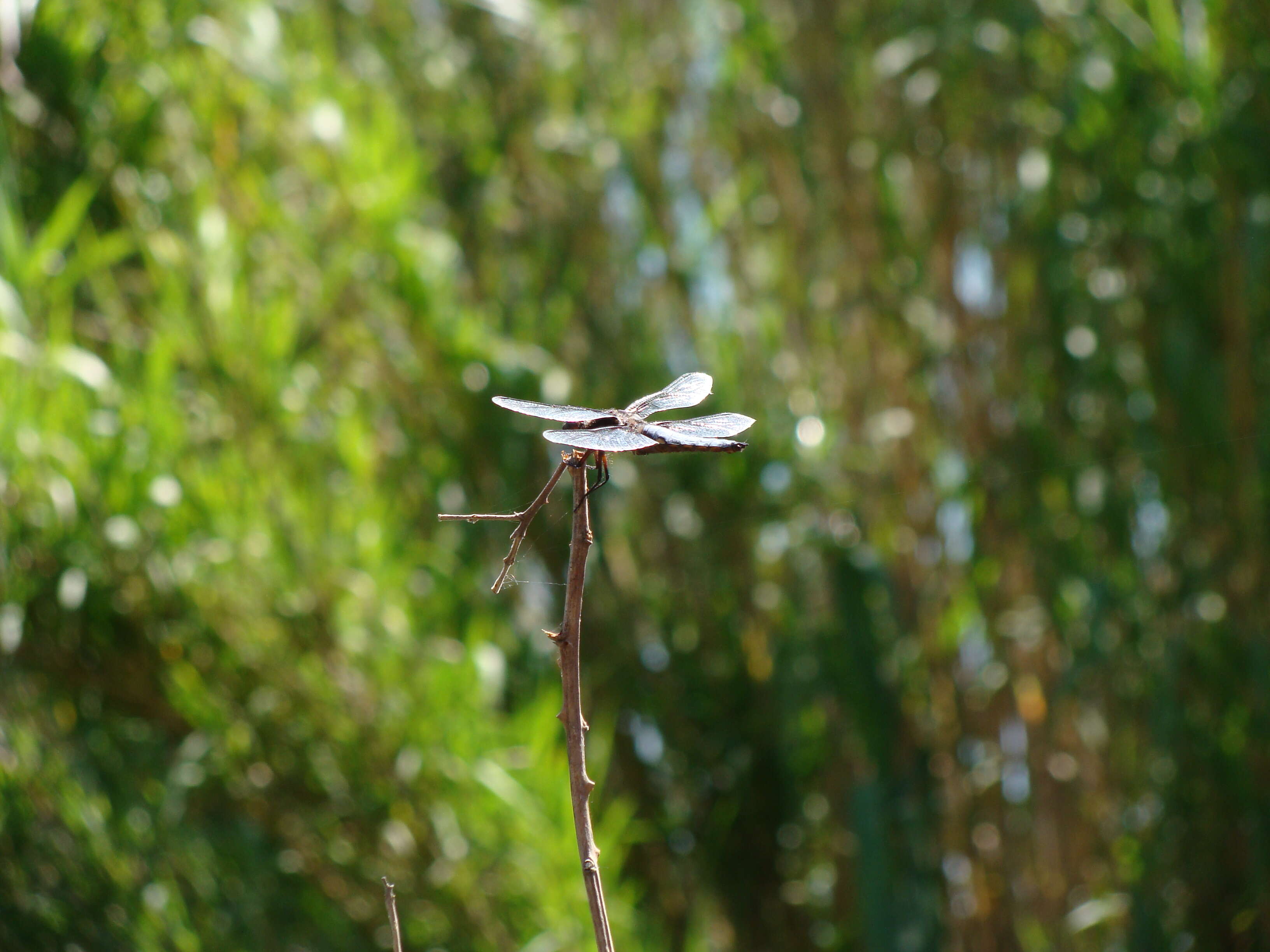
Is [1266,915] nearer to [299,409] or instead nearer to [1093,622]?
[1093,622]

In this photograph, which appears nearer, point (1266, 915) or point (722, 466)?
point (1266, 915)

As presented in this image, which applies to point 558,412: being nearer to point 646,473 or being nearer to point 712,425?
point 712,425

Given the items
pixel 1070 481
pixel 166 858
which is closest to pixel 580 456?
pixel 166 858

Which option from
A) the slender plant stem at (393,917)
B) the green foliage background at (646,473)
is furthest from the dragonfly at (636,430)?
the green foliage background at (646,473)

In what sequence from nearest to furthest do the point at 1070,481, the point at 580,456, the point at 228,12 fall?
the point at 580,456 → the point at 228,12 → the point at 1070,481

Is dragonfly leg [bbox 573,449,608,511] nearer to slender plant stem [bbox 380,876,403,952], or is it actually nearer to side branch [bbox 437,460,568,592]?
side branch [bbox 437,460,568,592]

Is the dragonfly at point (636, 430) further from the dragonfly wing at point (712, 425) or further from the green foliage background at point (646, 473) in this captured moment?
the green foliage background at point (646, 473)

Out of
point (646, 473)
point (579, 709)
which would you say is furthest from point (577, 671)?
point (646, 473)
